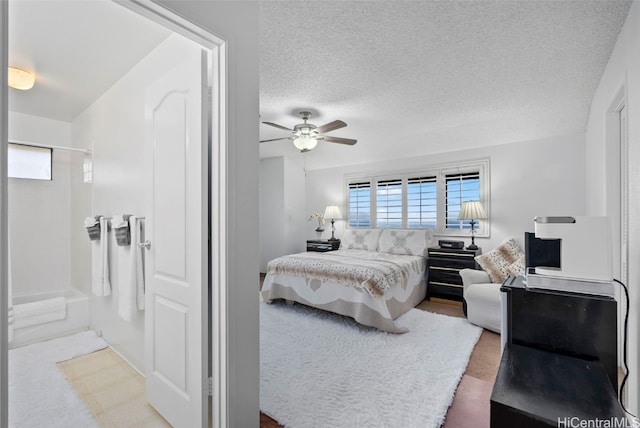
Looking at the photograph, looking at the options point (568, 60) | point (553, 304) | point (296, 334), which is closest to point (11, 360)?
point (296, 334)

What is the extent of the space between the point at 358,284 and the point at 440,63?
7.31ft

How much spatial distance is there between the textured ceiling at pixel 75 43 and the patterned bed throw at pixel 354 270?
8.53 ft

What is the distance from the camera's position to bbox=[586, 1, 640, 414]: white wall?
1542 millimetres

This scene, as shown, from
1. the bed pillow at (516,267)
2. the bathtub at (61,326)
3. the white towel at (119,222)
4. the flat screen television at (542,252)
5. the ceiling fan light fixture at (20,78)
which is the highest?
the ceiling fan light fixture at (20,78)

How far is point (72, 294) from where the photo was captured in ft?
11.6

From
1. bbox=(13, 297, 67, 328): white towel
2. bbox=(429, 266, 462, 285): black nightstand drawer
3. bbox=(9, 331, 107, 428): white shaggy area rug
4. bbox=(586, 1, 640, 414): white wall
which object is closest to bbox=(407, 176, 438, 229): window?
bbox=(429, 266, 462, 285): black nightstand drawer

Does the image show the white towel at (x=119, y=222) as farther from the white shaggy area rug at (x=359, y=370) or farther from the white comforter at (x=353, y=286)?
the white comforter at (x=353, y=286)

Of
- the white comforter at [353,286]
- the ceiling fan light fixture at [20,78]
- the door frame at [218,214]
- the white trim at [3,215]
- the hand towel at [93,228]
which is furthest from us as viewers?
the white comforter at [353,286]

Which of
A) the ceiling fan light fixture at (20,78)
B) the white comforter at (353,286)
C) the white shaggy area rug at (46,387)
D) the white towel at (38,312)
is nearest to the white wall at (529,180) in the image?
the white comforter at (353,286)

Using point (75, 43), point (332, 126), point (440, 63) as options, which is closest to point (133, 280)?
point (75, 43)

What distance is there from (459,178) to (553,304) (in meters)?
3.77

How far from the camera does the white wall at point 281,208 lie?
594 cm

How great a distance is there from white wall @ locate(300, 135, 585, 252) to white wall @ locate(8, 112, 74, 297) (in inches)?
211

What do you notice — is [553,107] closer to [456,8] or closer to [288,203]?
[456,8]
